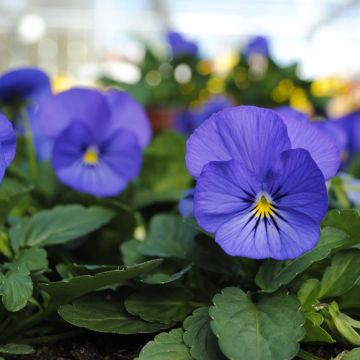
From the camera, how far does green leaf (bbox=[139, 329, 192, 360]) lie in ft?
2.07

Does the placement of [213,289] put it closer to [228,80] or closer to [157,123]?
[157,123]

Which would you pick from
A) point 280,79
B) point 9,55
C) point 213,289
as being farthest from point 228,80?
point 9,55

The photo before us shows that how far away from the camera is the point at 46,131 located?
1.06 metres

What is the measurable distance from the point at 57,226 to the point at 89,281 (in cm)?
18

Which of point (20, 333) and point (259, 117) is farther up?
point (259, 117)

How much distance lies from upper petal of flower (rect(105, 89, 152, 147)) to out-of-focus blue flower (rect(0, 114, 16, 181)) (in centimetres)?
44

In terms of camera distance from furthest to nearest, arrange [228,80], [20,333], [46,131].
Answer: [228,80] < [46,131] < [20,333]

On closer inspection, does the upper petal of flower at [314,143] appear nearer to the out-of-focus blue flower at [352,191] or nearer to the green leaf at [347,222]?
the green leaf at [347,222]

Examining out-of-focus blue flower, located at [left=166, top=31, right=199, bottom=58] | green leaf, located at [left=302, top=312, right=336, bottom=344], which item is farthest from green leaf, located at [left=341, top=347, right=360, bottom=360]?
out-of-focus blue flower, located at [left=166, top=31, right=199, bottom=58]

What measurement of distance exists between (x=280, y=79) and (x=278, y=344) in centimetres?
150

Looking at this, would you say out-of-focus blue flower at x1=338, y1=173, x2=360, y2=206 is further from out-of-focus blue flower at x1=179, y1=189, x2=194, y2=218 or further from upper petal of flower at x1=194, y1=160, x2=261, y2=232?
upper petal of flower at x1=194, y1=160, x2=261, y2=232

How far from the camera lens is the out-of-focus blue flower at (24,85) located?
1.15m

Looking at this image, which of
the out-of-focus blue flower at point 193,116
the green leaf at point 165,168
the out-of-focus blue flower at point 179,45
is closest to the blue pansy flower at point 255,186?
the green leaf at point 165,168

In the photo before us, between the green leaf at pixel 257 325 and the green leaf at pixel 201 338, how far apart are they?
0.03 metres
